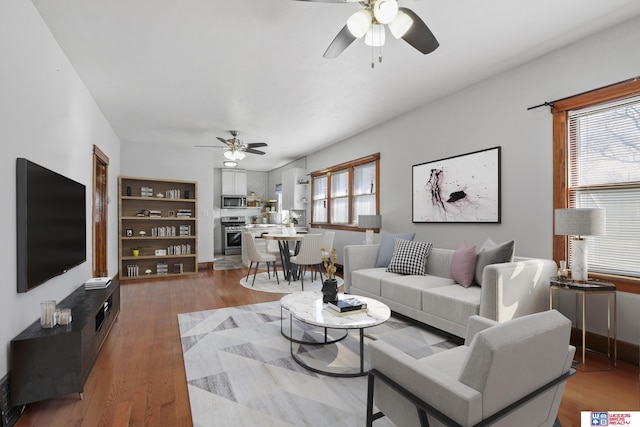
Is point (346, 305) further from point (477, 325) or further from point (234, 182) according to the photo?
point (234, 182)

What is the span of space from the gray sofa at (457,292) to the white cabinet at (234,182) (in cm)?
688

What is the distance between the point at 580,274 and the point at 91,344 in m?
4.00

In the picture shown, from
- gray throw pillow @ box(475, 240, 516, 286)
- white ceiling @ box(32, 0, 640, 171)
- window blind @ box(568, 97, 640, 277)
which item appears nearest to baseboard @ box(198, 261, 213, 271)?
white ceiling @ box(32, 0, 640, 171)

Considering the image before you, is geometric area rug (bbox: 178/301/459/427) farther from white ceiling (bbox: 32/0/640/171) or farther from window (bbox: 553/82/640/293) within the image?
white ceiling (bbox: 32/0/640/171)

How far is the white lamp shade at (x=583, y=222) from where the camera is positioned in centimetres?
253

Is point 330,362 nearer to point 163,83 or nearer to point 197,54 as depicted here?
point 197,54

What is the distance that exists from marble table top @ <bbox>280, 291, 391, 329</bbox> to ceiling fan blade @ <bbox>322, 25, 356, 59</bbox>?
2032 millimetres

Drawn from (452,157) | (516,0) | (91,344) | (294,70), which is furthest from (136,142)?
(516,0)

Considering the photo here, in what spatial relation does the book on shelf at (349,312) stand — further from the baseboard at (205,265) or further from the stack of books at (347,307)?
the baseboard at (205,265)

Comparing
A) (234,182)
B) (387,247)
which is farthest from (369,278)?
(234,182)

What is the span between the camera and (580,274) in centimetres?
268

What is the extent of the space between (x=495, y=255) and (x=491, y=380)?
87.1 inches

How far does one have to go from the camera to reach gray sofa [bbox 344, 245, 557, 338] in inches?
104

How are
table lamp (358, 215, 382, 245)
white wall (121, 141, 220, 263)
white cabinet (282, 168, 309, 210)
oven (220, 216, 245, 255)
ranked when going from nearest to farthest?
table lamp (358, 215, 382, 245) < white wall (121, 141, 220, 263) < white cabinet (282, 168, 309, 210) < oven (220, 216, 245, 255)
